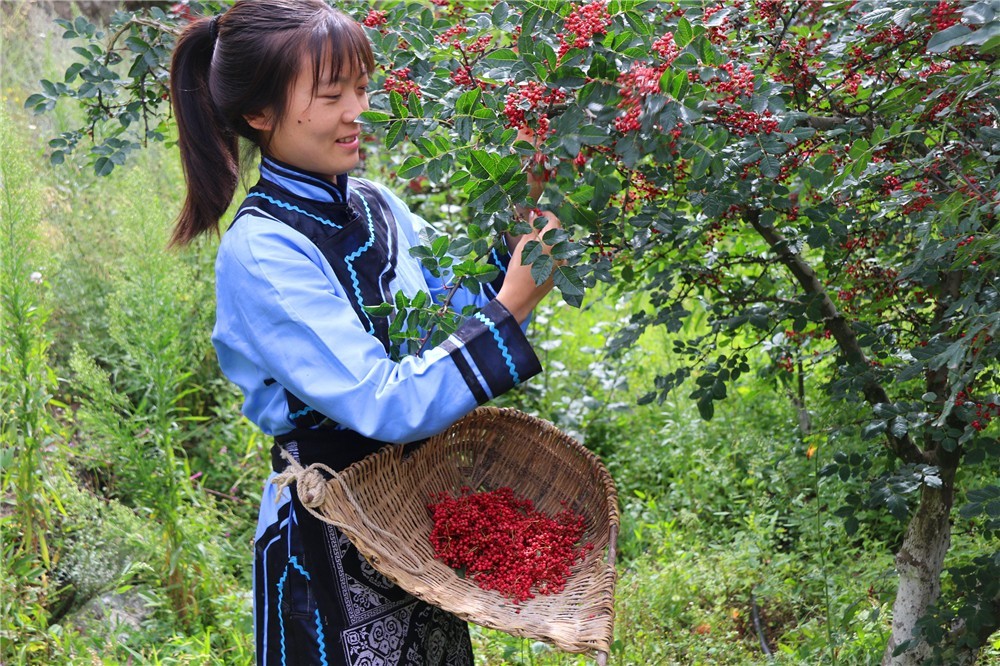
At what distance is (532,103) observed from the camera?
124 cm

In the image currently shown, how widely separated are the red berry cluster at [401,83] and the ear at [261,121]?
0.19 m

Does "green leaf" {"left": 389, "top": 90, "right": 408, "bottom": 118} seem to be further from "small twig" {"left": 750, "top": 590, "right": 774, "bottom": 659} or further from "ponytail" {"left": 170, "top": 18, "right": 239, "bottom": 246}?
"small twig" {"left": 750, "top": 590, "right": 774, "bottom": 659}

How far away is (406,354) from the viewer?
4.49 feet

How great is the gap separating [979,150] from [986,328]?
38cm

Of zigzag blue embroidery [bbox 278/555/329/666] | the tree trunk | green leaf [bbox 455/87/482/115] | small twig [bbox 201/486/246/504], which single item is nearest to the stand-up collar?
green leaf [bbox 455/87/482/115]

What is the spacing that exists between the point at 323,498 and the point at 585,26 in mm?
706

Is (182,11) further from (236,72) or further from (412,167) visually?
(412,167)

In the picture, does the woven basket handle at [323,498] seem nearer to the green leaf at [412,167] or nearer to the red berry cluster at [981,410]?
the green leaf at [412,167]

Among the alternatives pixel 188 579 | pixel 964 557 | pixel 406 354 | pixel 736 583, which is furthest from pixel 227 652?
pixel 964 557

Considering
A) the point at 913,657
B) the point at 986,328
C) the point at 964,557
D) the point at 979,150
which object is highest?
the point at 979,150

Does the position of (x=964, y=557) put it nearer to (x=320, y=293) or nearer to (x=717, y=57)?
(x=717, y=57)

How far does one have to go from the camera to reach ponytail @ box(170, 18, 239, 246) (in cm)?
154

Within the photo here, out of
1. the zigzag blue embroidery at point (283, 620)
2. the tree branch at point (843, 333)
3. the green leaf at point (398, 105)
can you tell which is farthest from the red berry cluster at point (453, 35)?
the zigzag blue embroidery at point (283, 620)

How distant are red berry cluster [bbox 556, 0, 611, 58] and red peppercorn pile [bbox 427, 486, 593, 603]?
0.73m
